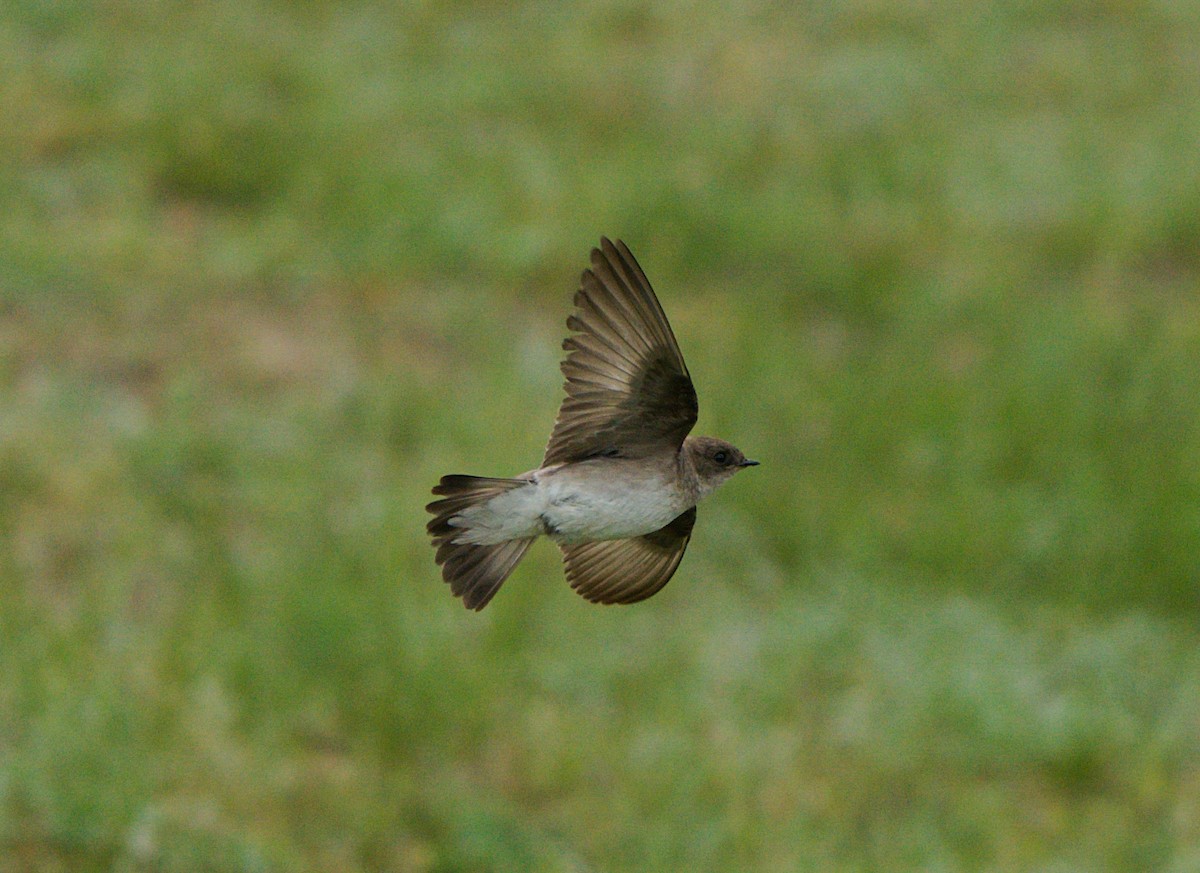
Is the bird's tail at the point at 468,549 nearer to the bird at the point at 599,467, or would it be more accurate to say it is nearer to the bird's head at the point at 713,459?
the bird at the point at 599,467

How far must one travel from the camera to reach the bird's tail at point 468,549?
7.86ft

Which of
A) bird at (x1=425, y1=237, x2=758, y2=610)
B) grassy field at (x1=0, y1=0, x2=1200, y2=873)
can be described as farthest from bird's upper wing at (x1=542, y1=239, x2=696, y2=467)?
grassy field at (x1=0, y1=0, x2=1200, y2=873)

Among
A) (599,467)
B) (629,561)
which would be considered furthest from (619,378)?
(629,561)

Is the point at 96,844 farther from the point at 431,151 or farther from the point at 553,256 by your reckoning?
the point at 431,151

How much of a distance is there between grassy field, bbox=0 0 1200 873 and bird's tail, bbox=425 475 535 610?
5988 millimetres

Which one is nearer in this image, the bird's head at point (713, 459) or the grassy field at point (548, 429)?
the bird's head at point (713, 459)

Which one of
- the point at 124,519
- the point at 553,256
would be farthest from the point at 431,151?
the point at 124,519

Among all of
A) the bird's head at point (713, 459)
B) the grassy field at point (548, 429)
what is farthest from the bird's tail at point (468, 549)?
the grassy field at point (548, 429)

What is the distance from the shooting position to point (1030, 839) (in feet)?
31.3

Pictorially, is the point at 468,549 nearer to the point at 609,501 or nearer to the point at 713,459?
the point at 609,501

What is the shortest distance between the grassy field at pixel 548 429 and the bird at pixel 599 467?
6.03 m

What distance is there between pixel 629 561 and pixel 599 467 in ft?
1.14

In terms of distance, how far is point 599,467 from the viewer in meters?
2.45

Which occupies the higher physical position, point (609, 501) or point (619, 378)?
point (619, 378)
